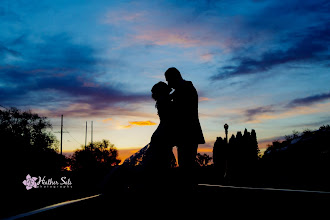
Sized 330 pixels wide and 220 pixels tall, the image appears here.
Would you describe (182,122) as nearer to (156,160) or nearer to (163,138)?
(163,138)

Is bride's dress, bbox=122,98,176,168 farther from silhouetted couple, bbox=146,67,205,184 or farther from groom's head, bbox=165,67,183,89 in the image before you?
groom's head, bbox=165,67,183,89

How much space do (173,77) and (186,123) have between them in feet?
2.33

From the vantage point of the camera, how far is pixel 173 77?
12.1ft

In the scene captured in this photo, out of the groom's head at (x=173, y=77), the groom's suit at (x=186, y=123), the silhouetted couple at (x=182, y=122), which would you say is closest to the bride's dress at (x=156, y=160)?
the silhouetted couple at (x=182, y=122)

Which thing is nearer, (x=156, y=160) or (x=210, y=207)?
(x=210, y=207)

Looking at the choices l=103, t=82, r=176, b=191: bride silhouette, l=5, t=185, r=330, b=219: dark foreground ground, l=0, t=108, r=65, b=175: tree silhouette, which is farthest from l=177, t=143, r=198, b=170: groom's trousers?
l=0, t=108, r=65, b=175: tree silhouette

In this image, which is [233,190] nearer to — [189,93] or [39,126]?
[189,93]

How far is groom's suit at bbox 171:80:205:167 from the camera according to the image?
358 centimetres

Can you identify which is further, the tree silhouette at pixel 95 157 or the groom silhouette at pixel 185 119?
the tree silhouette at pixel 95 157

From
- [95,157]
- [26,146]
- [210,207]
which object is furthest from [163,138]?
[95,157]

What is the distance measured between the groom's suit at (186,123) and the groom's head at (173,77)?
91 mm

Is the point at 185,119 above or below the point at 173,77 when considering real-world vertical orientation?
below

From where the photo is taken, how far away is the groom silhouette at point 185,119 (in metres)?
3.58

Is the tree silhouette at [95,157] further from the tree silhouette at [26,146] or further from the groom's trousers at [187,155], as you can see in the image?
the groom's trousers at [187,155]
